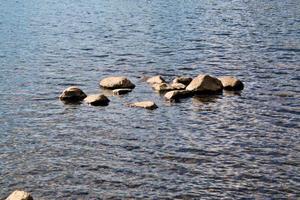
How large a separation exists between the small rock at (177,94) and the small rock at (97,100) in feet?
10.7

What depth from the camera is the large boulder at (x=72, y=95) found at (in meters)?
25.5

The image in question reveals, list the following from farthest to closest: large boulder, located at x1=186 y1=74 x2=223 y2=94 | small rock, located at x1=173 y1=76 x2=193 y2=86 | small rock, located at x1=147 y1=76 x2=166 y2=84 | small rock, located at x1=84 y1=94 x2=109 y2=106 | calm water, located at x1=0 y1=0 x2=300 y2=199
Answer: small rock, located at x1=147 y1=76 x2=166 y2=84, small rock, located at x1=173 y1=76 x2=193 y2=86, large boulder, located at x1=186 y1=74 x2=223 y2=94, small rock, located at x1=84 y1=94 x2=109 y2=106, calm water, located at x1=0 y1=0 x2=300 y2=199

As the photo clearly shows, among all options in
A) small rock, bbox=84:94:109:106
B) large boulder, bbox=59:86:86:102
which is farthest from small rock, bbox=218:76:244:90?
large boulder, bbox=59:86:86:102

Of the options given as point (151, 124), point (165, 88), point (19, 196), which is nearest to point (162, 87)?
point (165, 88)

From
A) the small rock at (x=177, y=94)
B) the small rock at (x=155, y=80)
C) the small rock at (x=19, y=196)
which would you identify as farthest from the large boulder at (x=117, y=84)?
the small rock at (x=19, y=196)

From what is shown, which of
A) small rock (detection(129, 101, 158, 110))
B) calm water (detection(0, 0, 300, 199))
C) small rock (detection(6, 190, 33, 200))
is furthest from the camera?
small rock (detection(129, 101, 158, 110))

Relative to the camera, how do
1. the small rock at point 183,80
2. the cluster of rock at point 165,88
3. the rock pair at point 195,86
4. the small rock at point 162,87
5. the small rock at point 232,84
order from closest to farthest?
the cluster of rock at point 165,88 → the rock pair at point 195,86 → the small rock at point 162,87 → the small rock at point 232,84 → the small rock at point 183,80

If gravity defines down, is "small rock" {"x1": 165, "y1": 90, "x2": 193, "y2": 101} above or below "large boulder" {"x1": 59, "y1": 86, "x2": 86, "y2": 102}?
below

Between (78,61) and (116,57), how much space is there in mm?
3084

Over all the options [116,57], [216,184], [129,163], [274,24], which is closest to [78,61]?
[116,57]

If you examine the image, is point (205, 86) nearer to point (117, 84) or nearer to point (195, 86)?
point (195, 86)

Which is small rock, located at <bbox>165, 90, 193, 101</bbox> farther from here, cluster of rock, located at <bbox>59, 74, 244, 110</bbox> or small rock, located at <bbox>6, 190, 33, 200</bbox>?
small rock, located at <bbox>6, 190, 33, 200</bbox>

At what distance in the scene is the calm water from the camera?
16016 mm

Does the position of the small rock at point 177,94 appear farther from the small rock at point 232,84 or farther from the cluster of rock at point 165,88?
the small rock at point 232,84
